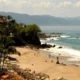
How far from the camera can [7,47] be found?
106 ft

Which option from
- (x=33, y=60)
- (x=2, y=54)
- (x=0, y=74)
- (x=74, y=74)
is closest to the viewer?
(x=0, y=74)

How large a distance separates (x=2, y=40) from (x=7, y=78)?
24.3 ft

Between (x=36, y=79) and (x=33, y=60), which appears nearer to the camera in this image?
(x=36, y=79)

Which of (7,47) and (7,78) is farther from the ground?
(7,47)

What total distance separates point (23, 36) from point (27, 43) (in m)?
2.52

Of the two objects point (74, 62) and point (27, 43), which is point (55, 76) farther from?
point (27, 43)

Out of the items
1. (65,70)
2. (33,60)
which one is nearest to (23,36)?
(33,60)

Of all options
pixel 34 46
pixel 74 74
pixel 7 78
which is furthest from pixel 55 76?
pixel 34 46

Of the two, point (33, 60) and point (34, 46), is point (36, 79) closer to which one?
point (33, 60)

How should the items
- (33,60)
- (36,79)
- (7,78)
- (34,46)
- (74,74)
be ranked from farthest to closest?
(34,46), (33,60), (74,74), (36,79), (7,78)

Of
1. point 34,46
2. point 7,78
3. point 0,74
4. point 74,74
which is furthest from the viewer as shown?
point 34,46

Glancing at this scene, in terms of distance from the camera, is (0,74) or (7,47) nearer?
(0,74)

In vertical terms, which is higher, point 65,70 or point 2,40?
point 2,40

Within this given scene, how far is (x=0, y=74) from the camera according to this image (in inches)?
1124
